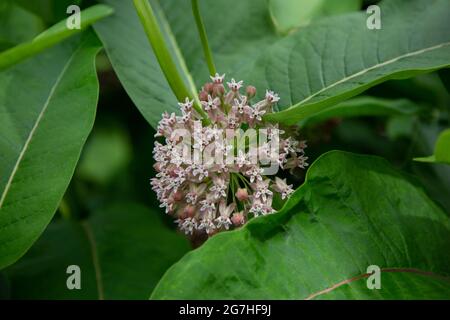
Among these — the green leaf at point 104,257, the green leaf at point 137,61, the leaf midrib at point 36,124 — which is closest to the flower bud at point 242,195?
the green leaf at point 137,61

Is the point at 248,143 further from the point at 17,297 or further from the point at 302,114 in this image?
the point at 17,297

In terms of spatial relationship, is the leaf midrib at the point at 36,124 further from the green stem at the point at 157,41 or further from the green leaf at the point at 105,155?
the green leaf at the point at 105,155

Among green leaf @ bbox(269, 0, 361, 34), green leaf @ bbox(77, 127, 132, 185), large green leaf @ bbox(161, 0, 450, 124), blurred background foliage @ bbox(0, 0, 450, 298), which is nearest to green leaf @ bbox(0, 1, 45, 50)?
blurred background foliage @ bbox(0, 0, 450, 298)

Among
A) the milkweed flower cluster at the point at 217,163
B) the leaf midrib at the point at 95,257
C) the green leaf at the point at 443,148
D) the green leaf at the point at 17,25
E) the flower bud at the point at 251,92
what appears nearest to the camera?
the green leaf at the point at 443,148

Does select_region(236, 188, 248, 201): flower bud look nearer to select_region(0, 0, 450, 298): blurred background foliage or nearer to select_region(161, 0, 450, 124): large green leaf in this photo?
select_region(161, 0, 450, 124): large green leaf

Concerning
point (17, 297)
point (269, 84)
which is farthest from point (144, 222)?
point (269, 84)

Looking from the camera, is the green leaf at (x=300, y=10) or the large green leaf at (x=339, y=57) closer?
the large green leaf at (x=339, y=57)

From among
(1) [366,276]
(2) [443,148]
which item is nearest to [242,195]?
(1) [366,276]
